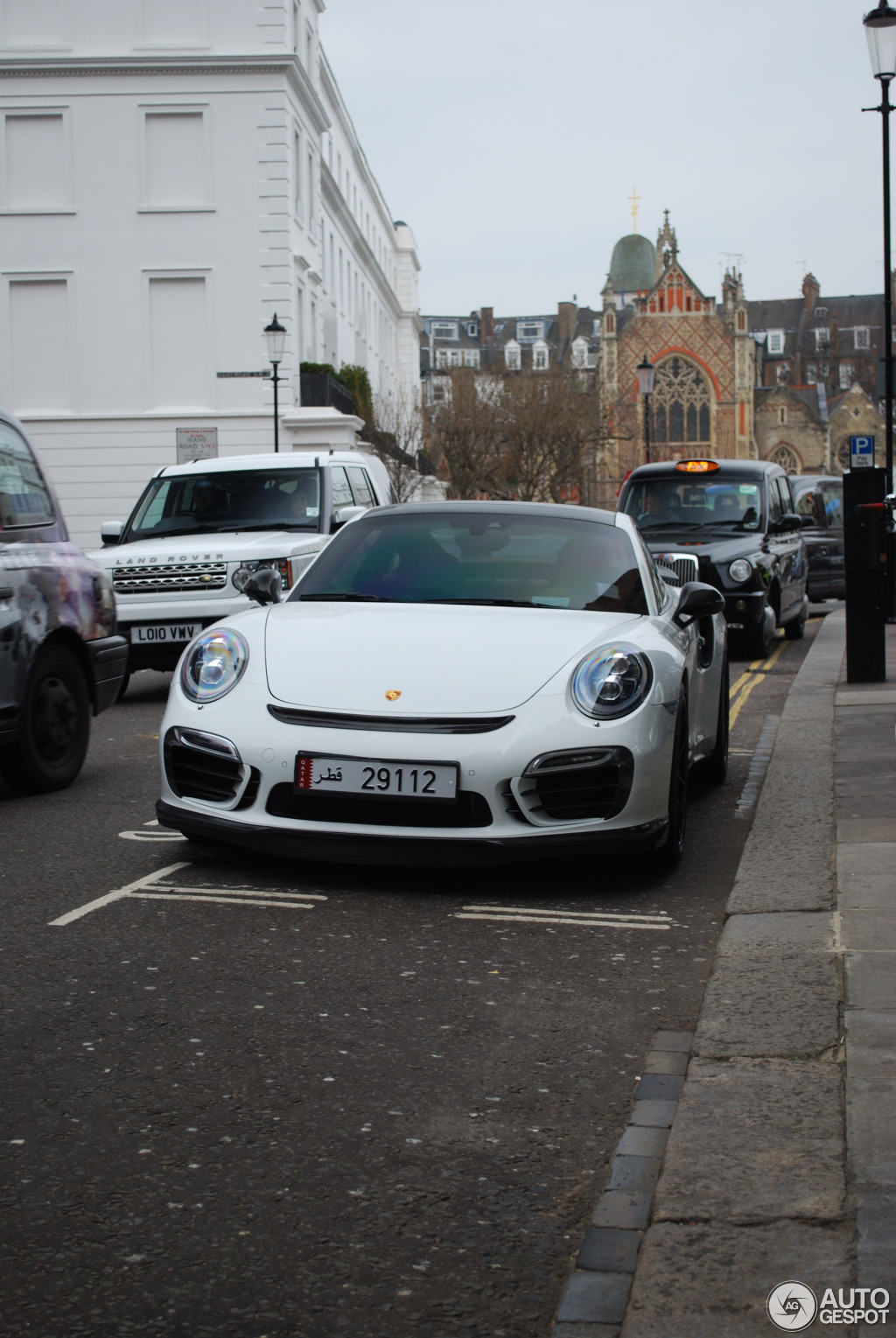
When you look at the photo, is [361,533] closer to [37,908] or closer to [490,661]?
[490,661]

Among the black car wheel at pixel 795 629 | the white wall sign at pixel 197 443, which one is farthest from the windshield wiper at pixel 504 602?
the white wall sign at pixel 197 443

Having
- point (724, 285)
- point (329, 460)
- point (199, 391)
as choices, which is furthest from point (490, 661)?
point (724, 285)

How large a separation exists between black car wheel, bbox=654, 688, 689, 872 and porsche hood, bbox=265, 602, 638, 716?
437mm

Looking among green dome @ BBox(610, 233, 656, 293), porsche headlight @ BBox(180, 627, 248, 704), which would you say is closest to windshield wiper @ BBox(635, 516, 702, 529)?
porsche headlight @ BBox(180, 627, 248, 704)

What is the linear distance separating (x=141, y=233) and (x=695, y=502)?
980 inches

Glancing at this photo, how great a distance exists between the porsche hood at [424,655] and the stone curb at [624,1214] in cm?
180

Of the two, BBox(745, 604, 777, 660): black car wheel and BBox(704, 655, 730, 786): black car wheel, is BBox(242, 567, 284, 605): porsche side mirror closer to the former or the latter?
BBox(704, 655, 730, 786): black car wheel

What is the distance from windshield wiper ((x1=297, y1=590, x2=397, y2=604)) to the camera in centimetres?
614

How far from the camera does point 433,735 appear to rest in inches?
199

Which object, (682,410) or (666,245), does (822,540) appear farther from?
(666,245)

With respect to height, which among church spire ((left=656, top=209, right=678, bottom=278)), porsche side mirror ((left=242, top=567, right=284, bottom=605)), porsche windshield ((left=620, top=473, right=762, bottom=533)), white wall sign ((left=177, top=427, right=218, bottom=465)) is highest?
church spire ((left=656, top=209, right=678, bottom=278))

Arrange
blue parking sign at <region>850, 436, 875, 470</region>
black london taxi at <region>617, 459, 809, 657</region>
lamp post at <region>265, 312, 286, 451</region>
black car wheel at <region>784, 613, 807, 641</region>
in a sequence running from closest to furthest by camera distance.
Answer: black london taxi at <region>617, 459, 809, 657</region>
black car wheel at <region>784, 613, 807, 641</region>
blue parking sign at <region>850, 436, 875, 470</region>
lamp post at <region>265, 312, 286, 451</region>

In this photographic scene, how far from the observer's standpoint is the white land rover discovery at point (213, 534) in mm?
11906

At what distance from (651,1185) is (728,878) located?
2883 mm
